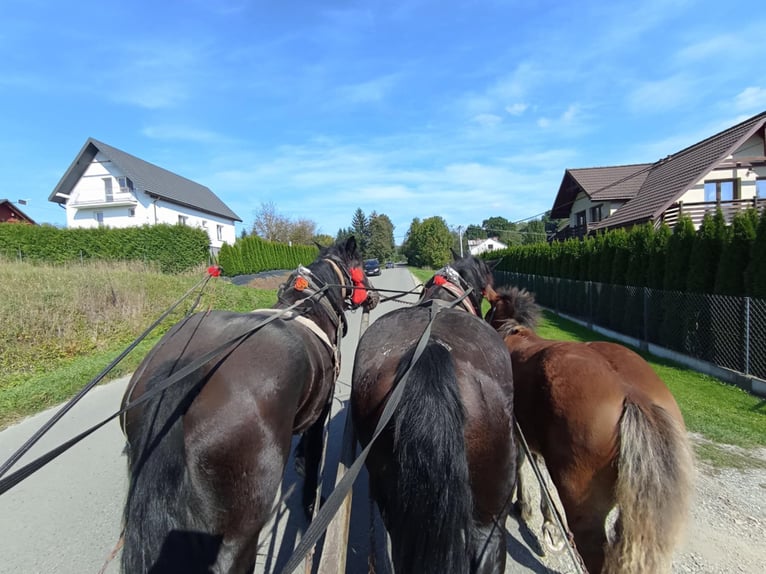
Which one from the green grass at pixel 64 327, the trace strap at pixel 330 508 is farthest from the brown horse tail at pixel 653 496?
the green grass at pixel 64 327

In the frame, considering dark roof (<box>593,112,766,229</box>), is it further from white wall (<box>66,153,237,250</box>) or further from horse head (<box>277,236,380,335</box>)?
white wall (<box>66,153,237,250</box>)

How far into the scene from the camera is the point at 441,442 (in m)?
1.82

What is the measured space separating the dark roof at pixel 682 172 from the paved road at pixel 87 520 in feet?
62.4

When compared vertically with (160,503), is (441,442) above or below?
above

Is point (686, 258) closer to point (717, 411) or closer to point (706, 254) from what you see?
point (706, 254)

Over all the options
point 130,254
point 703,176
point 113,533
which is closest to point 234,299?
point 130,254

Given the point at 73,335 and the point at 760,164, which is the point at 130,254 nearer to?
the point at 73,335

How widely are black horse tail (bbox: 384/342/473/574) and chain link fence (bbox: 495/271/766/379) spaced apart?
287 inches

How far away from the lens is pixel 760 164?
18875 millimetres

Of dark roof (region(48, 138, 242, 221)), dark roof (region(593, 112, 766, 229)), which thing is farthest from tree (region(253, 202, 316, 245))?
dark roof (region(593, 112, 766, 229))

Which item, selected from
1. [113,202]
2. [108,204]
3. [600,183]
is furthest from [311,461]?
[108,204]

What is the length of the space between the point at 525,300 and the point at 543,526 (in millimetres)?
2020

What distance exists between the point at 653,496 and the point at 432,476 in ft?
4.23

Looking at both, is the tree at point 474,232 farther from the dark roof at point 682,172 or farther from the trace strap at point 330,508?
the trace strap at point 330,508
